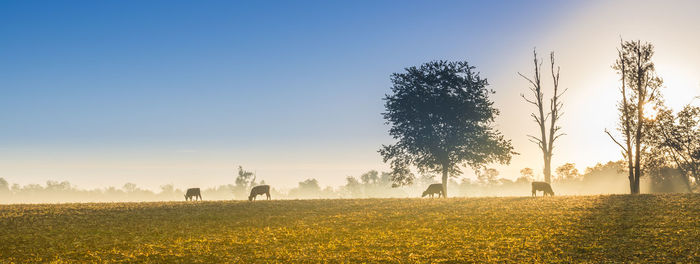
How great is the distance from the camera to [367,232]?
73.3ft

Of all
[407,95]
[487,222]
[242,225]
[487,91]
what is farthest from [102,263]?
[487,91]

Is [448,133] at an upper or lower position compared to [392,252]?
upper

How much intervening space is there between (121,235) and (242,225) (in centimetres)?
597

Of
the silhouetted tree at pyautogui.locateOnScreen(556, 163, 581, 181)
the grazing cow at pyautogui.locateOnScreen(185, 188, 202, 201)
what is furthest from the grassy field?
the silhouetted tree at pyautogui.locateOnScreen(556, 163, 581, 181)

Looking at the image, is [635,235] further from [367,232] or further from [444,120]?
[444,120]

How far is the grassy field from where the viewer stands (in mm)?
17234

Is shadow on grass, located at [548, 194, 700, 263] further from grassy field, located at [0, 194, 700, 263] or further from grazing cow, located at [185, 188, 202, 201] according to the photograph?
grazing cow, located at [185, 188, 202, 201]

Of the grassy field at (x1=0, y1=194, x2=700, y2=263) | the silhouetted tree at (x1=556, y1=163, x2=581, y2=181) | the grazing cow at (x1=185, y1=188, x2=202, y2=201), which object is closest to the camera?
the grassy field at (x1=0, y1=194, x2=700, y2=263)

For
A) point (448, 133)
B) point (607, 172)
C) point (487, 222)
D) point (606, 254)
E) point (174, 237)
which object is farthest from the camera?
point (607, 172)

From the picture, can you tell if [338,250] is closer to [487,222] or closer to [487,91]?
[487,222]

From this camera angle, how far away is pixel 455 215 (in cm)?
2669

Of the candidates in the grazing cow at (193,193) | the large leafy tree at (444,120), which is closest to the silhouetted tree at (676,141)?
the large leafy tree at (444,120)

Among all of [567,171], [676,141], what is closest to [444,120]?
[676,141]

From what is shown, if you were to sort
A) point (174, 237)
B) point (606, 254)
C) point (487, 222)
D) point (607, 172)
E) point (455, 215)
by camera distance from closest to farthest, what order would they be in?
point (606, 254) < point (174, 237) < point (487, 222) < point (455, 215) < point (607, 172)
